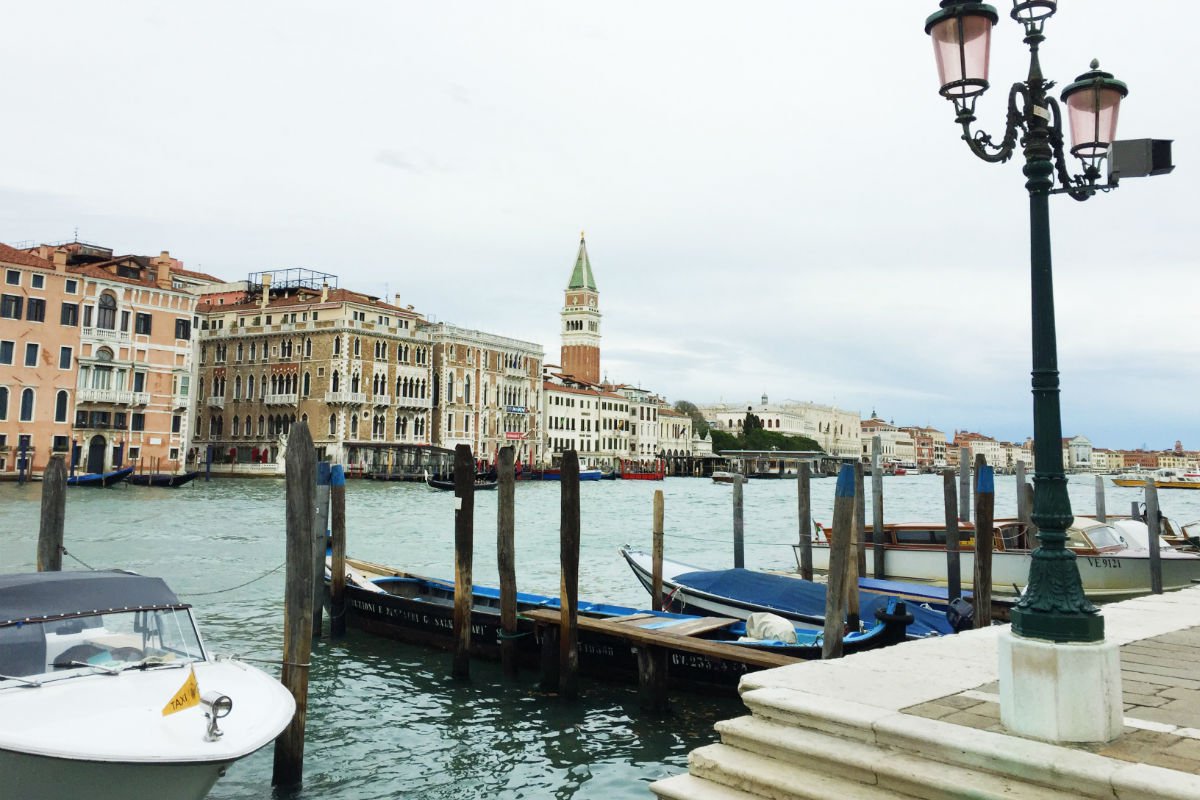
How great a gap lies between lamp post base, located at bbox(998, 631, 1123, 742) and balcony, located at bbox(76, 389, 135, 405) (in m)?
44.4

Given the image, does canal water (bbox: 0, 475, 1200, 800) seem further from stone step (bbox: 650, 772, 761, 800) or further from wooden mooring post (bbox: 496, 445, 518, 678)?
stone step (bbox: 650, 772, 761, 800)

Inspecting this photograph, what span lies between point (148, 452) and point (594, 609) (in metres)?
40.5

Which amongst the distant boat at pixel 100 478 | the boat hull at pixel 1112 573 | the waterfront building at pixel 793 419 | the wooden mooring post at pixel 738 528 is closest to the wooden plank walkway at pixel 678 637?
the wooden mooring post at pixel 738 528

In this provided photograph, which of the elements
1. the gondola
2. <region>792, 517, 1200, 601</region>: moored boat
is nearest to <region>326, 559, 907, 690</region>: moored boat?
<region>792, 517, 1200, 601</region>: moored boat

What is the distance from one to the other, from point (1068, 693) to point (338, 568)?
9.04 meters

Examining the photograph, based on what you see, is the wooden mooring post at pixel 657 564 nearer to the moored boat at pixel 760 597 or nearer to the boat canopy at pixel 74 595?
the moored boat at pixel 760 597

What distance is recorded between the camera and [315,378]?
51750 mm

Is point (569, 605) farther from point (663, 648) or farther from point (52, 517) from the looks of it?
point (52, 517)

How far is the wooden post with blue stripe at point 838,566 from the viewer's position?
7039 millimetres

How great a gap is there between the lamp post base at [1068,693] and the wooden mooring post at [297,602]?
431 centimetres

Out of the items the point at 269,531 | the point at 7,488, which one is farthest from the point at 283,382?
the point at 269,531

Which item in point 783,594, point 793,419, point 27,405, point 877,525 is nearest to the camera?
point 783,594

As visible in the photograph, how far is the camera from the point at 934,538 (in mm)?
14930

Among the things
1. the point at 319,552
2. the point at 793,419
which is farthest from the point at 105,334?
the point at 793,419
